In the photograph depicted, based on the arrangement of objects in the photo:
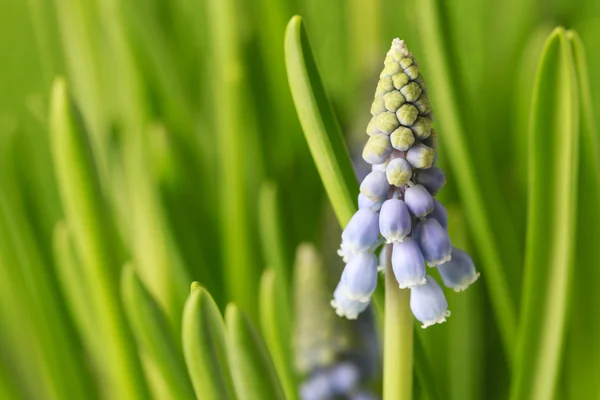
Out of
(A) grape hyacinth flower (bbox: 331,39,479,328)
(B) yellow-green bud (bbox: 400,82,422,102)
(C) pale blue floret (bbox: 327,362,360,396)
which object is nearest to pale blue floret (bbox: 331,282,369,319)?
(A) grape hyacinth flower (bbox: 331,39,479,328)

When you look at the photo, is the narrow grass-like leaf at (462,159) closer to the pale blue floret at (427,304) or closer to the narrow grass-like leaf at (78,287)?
the pale blue floret at (427,304)

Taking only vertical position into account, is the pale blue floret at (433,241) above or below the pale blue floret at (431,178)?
below

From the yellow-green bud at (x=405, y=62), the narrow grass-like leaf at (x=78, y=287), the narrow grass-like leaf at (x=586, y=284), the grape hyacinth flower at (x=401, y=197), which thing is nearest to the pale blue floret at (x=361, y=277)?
the grape hyacinth flower at (x=401, y=197)

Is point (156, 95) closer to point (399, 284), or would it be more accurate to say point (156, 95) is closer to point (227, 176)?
point (227, 176)

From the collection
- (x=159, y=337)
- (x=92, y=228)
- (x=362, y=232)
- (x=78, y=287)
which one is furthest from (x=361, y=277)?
(x=78, y=287)

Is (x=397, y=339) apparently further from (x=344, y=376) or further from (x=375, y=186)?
(x=344, y=376)

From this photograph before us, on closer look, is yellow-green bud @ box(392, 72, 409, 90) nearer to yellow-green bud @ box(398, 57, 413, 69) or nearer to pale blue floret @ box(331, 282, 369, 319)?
yellow-green bud @ box(398, 57, 413, 69)

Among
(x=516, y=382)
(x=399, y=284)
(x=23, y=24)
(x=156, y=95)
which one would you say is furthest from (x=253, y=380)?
(x=23, y=24)
